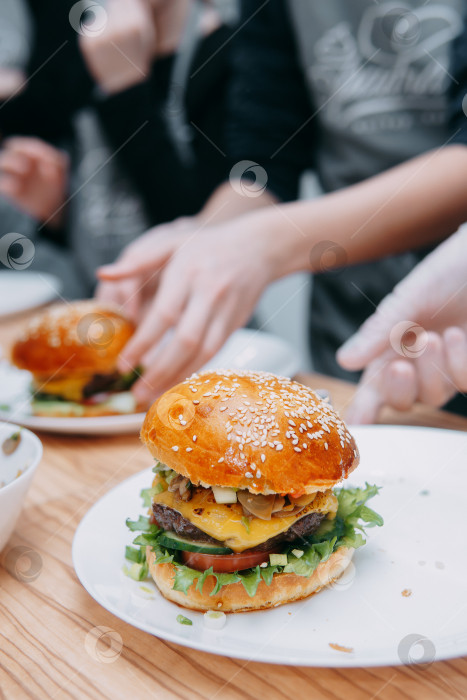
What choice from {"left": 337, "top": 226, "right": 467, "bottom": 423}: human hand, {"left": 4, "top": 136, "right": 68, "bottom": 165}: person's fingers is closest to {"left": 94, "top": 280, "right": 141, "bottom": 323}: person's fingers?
{"left": 337, "top": 226, "right": 467, "bottom": 423}: human hand

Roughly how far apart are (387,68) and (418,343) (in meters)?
1.13

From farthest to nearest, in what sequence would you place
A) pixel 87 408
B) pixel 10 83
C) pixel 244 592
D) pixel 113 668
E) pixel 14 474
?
pixel 10 83 → pixel 87 408 → pixel 14 474 → pixel 244 592 → pixel 113 668

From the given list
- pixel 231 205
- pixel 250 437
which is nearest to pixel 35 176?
pixel 231 205

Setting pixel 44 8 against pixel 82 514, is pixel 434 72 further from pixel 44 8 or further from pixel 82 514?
pixel 44 8

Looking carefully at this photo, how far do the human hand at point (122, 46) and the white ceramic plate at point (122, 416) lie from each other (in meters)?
1.41

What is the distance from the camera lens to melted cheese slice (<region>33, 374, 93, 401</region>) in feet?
6.75

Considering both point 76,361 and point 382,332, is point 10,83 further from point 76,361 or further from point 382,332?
point 382,332

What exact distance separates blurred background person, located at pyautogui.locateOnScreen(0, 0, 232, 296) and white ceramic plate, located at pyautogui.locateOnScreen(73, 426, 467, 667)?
7.05ft

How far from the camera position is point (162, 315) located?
6.04 ft

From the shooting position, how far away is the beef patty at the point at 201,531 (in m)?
1.14

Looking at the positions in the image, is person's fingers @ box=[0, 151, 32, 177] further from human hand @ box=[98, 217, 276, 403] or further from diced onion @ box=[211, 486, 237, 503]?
diced onion @ box=[211, 486, 237, 503]

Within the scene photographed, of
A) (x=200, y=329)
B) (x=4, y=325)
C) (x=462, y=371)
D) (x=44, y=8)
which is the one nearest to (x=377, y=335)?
(x=462, y=371)

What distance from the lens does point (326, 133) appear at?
262 cm

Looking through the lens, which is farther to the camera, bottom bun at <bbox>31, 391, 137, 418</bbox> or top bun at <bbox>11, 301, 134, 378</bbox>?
top bun at <bbox>11, 301, 134, 378</bbox>
